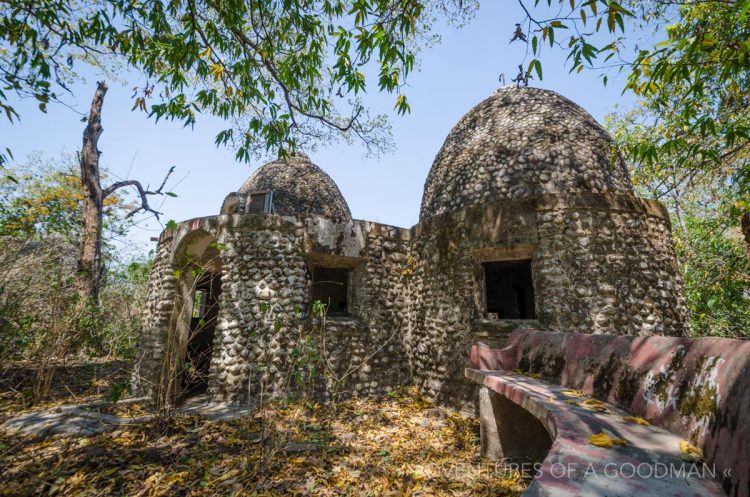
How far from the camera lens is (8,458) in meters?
3.76

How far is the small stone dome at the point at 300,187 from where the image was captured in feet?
31.0

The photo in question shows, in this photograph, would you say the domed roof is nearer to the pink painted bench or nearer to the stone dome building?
the stone dome building

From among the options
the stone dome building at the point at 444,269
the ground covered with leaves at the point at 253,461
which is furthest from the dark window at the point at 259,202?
the ground covered with leaves at the point at 253,461

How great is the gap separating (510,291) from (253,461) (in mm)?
A: 8229

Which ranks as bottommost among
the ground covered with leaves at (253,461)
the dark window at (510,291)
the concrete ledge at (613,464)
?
the ground covered with leaves at (253,461)

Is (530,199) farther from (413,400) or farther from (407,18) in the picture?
(413,400)

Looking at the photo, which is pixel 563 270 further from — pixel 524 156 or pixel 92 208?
pixel 92 208

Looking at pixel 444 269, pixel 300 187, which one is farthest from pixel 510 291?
pixel 300 187

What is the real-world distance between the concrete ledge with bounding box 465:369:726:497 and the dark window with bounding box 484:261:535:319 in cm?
777

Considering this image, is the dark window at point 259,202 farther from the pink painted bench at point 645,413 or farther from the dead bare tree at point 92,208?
the pink painted bench at point 645,413

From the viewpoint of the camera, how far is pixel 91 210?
9750mm

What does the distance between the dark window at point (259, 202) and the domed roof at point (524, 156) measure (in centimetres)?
362

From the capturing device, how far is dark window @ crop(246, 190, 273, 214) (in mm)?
8074

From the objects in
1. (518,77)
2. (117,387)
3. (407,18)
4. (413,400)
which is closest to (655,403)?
(518,77)
